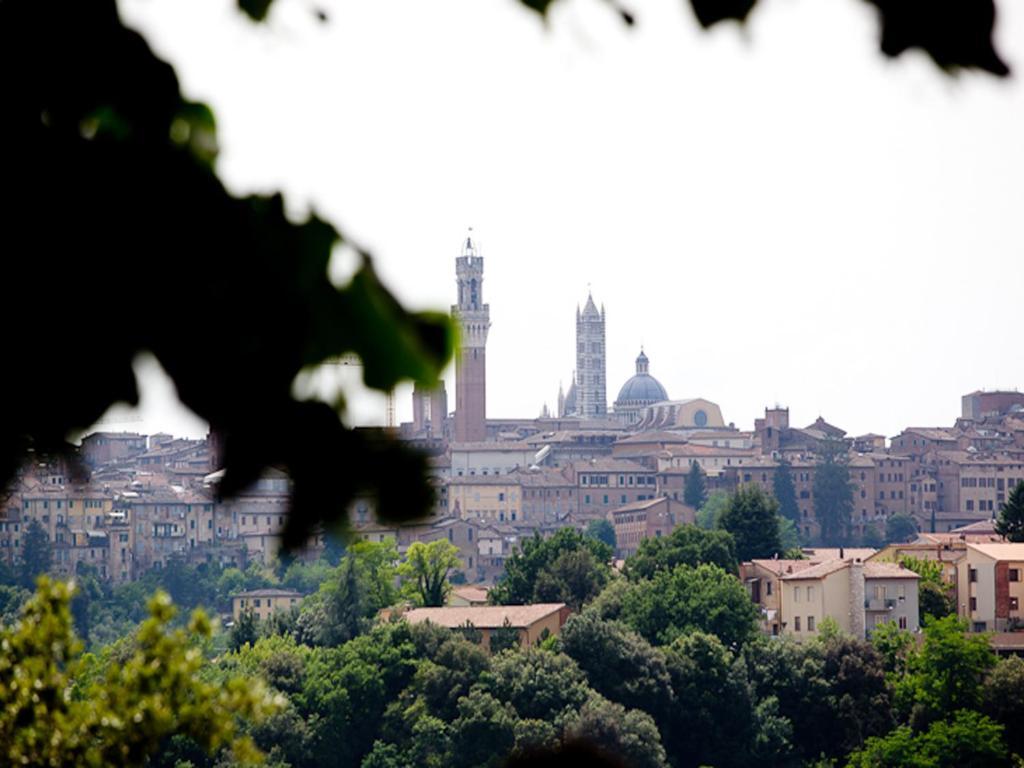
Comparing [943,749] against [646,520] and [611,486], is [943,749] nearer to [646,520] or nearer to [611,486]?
[646,520]

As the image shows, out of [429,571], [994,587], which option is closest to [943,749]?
[994,587]

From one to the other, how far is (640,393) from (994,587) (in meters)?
89.4

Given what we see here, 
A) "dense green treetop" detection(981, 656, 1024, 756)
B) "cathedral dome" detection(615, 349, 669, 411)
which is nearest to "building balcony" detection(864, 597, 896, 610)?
"dense green treetop" detection(981, 656, 1024, 756)

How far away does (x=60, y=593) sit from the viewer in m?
7.54

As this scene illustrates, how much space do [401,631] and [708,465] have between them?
62313mm

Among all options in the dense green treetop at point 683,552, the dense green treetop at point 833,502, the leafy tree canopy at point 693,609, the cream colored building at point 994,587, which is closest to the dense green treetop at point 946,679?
the leafy tree canopy at point 693,609

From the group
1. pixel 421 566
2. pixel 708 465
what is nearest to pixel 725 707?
pixel 421 566

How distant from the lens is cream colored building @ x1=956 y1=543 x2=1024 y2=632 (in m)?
53.0

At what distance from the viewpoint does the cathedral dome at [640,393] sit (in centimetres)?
14188

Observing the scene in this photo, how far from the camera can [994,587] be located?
53156 millimetres

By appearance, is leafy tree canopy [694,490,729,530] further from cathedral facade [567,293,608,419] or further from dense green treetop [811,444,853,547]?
cathedral facade [567,293,608,419]

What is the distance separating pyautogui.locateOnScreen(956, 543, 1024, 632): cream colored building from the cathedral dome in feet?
Result: 286

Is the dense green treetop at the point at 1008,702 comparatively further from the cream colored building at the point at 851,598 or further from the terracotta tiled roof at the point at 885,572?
the terracotta tiled roof at the point at 885,572

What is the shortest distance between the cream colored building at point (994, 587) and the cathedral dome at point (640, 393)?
87047 millimetres
